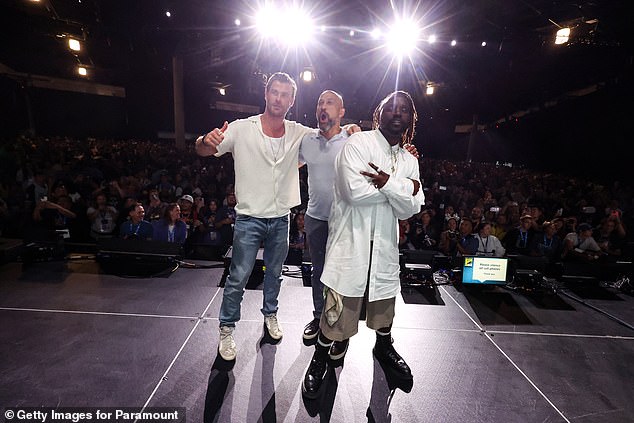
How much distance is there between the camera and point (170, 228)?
173 inches

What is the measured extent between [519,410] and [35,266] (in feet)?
14.9

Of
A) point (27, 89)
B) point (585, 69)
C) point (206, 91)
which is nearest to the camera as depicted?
point (585, 69)

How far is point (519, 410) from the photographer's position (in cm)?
185

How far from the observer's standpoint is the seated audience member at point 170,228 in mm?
4348

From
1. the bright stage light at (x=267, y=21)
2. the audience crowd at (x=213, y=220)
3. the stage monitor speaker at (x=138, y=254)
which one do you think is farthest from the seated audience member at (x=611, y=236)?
the bright stage light at (x=267, y=21)

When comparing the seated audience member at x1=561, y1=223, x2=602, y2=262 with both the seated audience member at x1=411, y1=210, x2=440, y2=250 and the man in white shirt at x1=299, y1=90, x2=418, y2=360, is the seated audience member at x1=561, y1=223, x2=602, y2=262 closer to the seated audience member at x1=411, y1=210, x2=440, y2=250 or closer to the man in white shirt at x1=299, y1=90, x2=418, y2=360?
→ the seated audience member at x1=411, y1=210, x2=440, y2=250

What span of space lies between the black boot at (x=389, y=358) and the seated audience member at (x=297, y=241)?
2.13 m

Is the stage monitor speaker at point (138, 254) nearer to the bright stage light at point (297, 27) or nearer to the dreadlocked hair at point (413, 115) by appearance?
the dreadlocked hair at point (413, 115)

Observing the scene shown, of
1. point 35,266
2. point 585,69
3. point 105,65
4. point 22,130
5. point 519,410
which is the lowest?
point 519,410

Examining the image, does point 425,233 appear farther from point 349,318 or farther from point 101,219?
point 101,219

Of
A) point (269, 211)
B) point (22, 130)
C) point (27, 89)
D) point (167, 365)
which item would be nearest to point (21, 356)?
point (167, 365)

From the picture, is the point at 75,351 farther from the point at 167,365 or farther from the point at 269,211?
the point at 269,211

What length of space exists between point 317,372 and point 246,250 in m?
0.87

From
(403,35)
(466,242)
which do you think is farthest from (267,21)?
(466,242)
